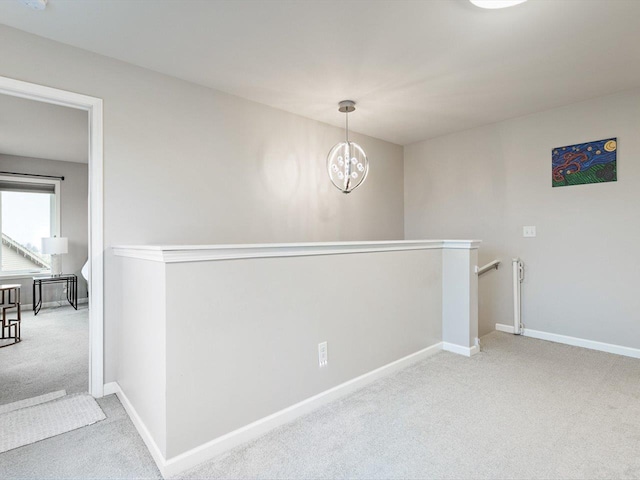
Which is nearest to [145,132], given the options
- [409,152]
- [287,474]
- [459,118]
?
[287,474]

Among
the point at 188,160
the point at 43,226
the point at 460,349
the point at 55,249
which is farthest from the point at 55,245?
the point at 460,349

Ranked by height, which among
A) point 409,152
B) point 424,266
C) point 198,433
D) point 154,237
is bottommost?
point 198,433

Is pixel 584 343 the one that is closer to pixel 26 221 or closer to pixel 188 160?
pixel 188 160

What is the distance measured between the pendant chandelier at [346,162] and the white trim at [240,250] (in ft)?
3.39

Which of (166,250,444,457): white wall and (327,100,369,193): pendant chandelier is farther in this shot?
(327,100,369,193): pendant chandelier

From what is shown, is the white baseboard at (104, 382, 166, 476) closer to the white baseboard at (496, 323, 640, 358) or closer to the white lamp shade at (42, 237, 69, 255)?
the white baseboard at (496, 323, 640, 358)

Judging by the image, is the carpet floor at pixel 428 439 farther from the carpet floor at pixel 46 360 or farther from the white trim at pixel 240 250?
the white trim at pixel 240 250

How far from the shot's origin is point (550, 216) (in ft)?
11.3

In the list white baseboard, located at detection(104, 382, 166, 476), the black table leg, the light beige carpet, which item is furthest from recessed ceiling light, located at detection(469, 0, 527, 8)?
the black table leg

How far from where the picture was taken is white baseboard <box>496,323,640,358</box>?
301 cm

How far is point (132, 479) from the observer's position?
148 centimetres

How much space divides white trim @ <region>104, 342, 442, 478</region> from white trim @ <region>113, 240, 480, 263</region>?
2.88ft

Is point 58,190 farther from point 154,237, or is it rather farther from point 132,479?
point 132,479

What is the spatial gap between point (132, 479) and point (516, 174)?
405cm
